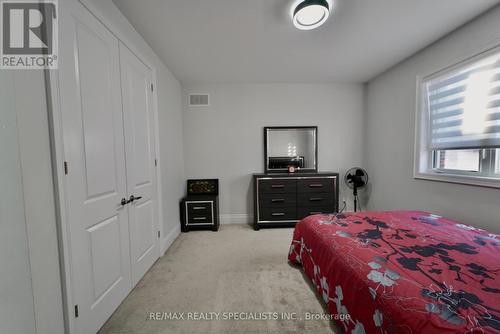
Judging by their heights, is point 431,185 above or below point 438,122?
below

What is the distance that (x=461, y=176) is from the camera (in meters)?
1.93

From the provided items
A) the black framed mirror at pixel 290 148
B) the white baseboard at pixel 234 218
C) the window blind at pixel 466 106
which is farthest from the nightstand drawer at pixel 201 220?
the window blind at pixel 466 106

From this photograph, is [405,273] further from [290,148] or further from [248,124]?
[248,124]

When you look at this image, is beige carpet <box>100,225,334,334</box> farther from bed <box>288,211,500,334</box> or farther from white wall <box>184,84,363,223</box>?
white wall <box>184,84,363,223</box>

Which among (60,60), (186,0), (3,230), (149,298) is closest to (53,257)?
(3,230)

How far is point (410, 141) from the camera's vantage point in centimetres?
254

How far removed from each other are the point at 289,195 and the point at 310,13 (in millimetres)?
2346

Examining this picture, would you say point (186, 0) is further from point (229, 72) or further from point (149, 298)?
point (149, 298)

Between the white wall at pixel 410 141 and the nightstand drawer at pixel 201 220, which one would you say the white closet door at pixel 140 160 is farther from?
the white wall at pixel 410 141

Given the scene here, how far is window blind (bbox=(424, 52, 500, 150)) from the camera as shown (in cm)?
172

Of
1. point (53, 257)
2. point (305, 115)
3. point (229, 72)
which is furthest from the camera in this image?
point (305, 115)

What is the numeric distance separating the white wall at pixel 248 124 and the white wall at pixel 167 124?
1.13 ft

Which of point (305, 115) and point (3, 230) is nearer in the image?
point (3, 230)

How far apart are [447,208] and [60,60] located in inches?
147
